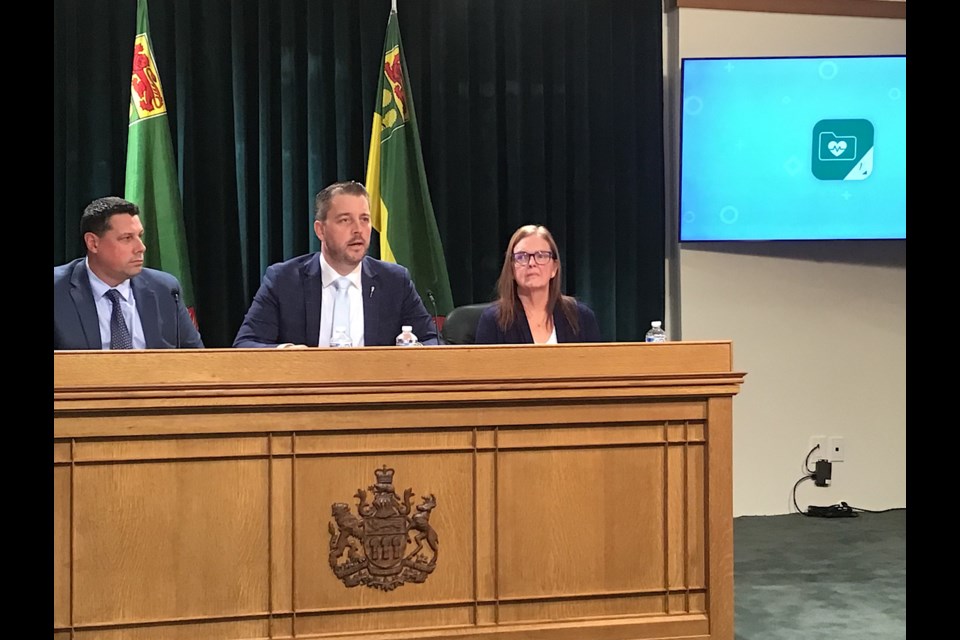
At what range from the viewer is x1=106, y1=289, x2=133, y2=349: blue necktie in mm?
3260

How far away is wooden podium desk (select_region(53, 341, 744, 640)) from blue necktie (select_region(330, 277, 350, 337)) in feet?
3.43

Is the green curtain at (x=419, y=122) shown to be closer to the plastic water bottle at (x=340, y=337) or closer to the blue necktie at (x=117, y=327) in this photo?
the plastic water bottle at (x=340, y=337)

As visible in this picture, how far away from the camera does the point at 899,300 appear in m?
5.51

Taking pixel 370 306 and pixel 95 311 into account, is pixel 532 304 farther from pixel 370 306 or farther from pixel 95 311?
pixel 95 311

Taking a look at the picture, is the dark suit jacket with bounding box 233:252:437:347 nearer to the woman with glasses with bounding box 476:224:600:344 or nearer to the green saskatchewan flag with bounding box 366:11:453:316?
the woman with glasses with bounding box 476:224:600:344

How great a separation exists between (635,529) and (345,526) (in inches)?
32.2

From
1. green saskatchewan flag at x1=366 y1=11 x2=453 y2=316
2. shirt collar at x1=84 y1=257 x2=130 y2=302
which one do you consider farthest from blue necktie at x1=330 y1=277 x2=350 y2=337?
green saskatchewan flag at x1=366 y1=11 x2=453 y2=316

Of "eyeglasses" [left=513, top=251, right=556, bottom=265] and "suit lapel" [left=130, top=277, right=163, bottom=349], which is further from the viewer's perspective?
"eyeglasses" [left=513, top=251, right=556, bottom=265]

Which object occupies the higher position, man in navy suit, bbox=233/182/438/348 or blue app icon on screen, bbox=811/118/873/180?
blue app icon on screen, bbox=811/118/873/180

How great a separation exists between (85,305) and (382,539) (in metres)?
1.38

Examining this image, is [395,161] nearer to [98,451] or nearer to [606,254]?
[606,254]
